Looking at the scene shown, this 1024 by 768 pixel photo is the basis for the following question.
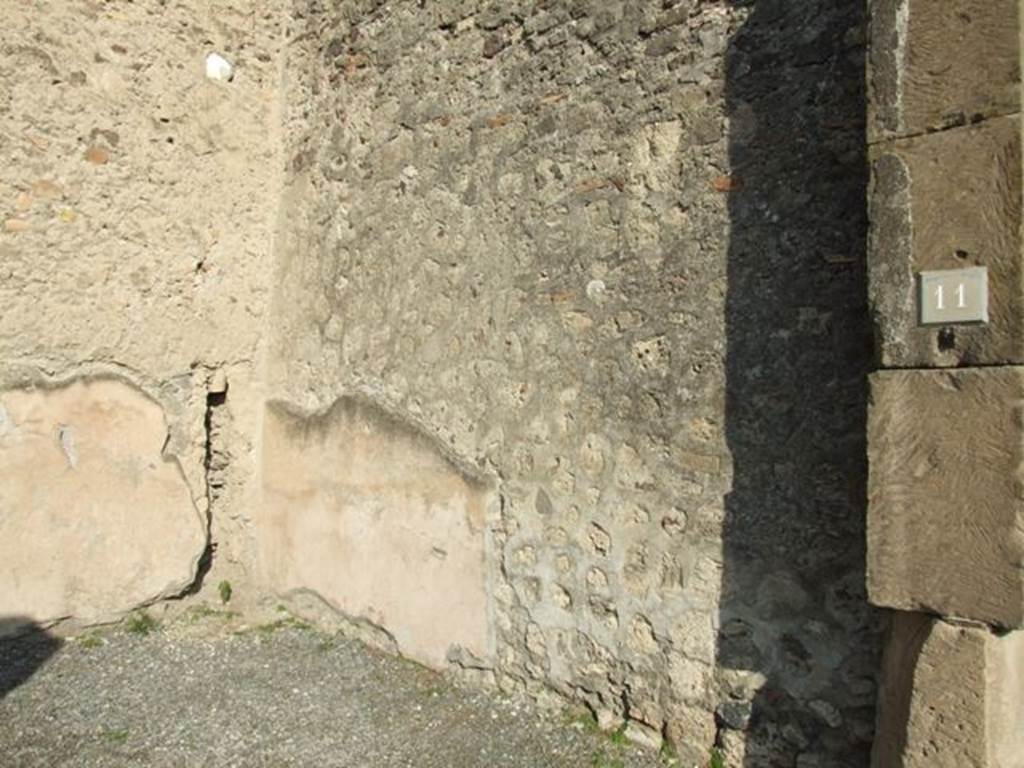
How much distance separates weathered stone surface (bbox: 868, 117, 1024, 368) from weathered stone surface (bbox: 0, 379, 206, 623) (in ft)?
10.9

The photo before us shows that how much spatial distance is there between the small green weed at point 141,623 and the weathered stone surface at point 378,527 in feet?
1.88

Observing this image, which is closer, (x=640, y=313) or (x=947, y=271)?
(x=947, y=271)

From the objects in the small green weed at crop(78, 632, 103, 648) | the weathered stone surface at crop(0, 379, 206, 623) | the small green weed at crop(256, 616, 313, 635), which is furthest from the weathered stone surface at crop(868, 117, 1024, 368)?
the small green weed at crop(78, 632, 103, 648)

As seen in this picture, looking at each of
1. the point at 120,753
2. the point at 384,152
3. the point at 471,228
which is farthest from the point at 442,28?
the point at 120,753

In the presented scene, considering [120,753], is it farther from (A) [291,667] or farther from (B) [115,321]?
(B) [115,321]

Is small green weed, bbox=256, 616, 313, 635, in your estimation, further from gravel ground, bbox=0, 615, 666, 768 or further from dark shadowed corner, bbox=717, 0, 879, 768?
dark shadowed corner, bbox=717, 0, 879, 768

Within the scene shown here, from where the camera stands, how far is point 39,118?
396cm

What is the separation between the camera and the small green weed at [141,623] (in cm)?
418

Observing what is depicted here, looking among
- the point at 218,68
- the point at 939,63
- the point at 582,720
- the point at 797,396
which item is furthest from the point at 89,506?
the point at 939,63

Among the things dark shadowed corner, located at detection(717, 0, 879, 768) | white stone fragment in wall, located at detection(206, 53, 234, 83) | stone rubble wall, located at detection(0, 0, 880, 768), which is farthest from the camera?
white stone fragment in wall, located at detection(206, 53, 234, 83)

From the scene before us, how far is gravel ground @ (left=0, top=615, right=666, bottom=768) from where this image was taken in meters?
3.07

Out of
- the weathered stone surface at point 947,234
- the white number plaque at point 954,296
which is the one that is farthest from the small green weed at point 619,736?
the white number plaque at point 954,296

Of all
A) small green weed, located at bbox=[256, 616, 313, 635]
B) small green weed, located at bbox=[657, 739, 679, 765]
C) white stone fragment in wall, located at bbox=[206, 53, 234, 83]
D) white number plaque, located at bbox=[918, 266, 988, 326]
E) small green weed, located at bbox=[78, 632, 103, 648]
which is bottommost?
small green weed, located at bbox=[657, 739, 679, 765]

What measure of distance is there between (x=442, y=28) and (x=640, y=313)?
1663 millimetres
